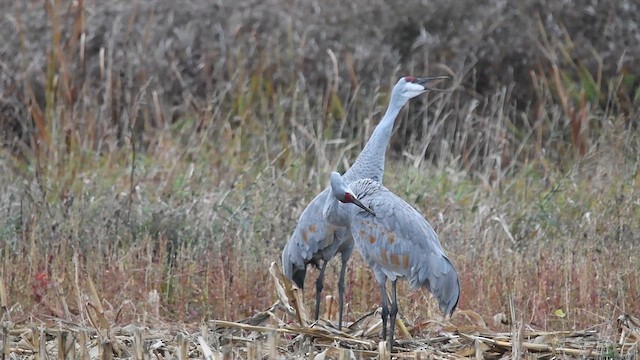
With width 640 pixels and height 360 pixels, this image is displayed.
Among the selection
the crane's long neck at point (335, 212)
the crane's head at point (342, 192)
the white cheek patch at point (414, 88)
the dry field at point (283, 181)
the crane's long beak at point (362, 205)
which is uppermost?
the white cheek patch at point (414, 88)

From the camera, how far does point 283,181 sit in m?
7.45

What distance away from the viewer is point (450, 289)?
4750mm

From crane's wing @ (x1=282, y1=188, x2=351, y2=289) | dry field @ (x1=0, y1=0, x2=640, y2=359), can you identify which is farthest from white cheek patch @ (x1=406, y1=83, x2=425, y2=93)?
dry field @ (x1=0, y1=0, x2=640, y2=359)

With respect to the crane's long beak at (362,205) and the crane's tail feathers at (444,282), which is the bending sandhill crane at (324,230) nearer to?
the crane's long beak at (362,205)

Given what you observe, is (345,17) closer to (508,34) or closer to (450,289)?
(508,34)

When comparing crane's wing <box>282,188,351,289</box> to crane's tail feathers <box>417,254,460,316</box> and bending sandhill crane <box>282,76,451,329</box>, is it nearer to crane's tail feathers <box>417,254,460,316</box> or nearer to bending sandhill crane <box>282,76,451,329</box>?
bending sandhill crane <box>282,76,451,329</box>

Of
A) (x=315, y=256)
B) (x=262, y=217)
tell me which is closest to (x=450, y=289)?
(x=315, y=256)

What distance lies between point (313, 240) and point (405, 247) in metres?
0.57

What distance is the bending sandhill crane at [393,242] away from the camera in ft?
15.7

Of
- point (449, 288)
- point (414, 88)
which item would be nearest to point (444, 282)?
point (449, 288)

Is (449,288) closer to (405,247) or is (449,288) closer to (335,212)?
(405,247)

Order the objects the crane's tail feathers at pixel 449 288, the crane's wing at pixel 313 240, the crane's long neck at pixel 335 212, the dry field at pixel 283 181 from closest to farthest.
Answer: the crane's tail feathers at pixel 449 288
the dry field at pixel 283 181
the crane's long neck at pixel 335 212
the crane's wing at pixel 313 240

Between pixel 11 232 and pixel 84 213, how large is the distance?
0.44 m

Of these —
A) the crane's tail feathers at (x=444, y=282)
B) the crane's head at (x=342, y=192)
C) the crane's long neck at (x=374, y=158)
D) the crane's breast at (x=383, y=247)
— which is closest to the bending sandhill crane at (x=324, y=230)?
the crane's long neck at (x=374, y=158)
